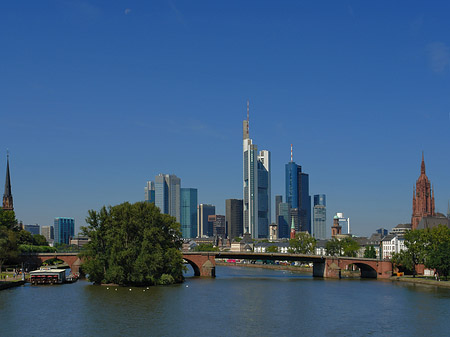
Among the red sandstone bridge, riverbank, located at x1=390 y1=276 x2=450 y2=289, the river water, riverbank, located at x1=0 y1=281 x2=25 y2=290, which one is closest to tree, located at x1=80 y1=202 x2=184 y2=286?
the river water

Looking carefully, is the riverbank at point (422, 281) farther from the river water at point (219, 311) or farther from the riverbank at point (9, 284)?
the riverbank at point (9, 284)

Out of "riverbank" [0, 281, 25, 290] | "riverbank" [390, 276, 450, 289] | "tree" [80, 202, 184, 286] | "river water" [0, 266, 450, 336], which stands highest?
"tree" [80, 202, 184, 286]

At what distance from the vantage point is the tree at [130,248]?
106 meters

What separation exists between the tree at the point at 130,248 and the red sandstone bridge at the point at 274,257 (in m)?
27.9

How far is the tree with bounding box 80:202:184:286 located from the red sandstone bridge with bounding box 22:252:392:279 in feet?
91.4

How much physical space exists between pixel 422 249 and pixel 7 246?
83.6 metres

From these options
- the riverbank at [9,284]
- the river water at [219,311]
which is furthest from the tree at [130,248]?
the riverbank at [9,284]

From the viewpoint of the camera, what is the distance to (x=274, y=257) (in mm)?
154375

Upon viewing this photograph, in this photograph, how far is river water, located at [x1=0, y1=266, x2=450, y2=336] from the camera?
65188 millimetres

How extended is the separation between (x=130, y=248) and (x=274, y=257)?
2193 inches

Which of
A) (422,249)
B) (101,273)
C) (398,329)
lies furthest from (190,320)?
(422,249)

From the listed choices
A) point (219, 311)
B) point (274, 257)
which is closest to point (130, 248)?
point (219, 311)

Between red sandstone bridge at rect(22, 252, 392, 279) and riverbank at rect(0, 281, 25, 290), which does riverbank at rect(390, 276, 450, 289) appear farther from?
riverbank at rect(0, 281, 25, 290)

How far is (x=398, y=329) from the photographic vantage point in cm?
6762
